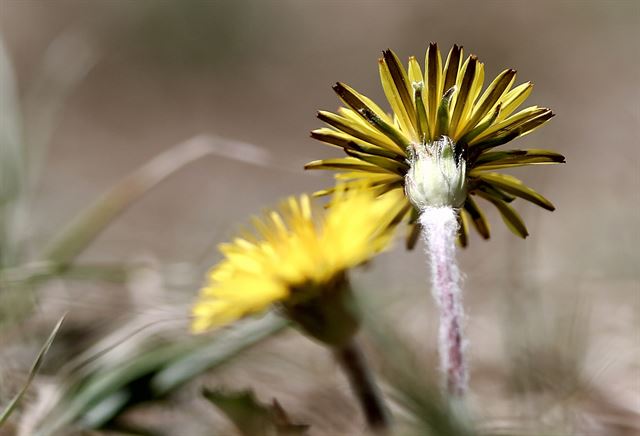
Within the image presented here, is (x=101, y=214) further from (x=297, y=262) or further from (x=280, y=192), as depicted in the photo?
(x=280, y=192)

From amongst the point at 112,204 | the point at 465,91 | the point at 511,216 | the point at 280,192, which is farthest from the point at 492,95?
the point at 280,192

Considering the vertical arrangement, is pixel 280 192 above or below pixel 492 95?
above

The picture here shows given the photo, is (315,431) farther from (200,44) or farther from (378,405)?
(200,44)

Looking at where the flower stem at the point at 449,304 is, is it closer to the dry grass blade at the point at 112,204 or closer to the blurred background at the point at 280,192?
the blurred background at the point at 280,192

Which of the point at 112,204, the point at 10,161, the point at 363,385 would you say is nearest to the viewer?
the point at 363,385

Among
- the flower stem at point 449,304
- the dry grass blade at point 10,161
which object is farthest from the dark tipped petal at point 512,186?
the dry grass blade at point 10,161

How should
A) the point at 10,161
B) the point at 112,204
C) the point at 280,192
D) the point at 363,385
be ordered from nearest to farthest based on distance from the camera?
the point at 363,385 → the point at 112,204 → the point at 10,161 → the point at 280,192
